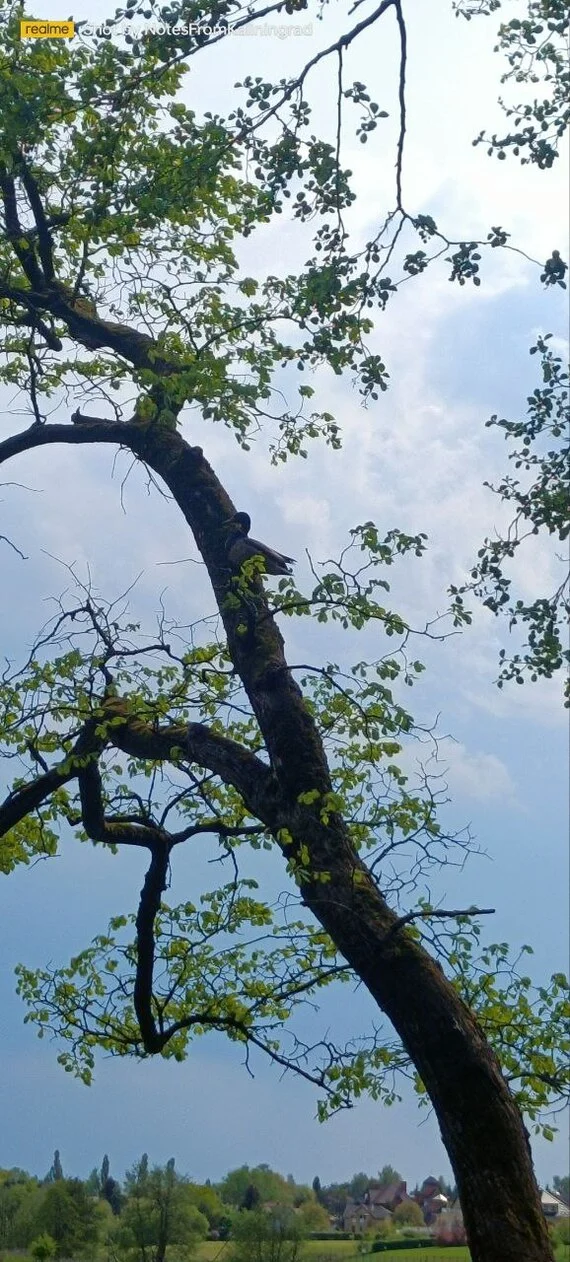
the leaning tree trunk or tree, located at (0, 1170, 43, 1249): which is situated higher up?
the leaning tree trunk

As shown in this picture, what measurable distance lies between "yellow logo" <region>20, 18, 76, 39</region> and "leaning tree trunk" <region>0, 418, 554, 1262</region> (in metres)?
2.89

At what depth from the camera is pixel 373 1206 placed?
6.07m

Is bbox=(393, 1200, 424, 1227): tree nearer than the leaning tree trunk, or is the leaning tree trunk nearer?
the leaning tree trunk

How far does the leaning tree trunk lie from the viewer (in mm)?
3779

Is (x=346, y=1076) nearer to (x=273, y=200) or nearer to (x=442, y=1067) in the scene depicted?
(x=442, y=1067)

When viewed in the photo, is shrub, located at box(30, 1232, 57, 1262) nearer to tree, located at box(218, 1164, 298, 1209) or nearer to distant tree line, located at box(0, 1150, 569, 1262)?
distant tree line, located at box(0, 1150, 569, 1262)

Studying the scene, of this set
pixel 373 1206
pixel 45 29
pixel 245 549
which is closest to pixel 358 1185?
pixel 373 1206

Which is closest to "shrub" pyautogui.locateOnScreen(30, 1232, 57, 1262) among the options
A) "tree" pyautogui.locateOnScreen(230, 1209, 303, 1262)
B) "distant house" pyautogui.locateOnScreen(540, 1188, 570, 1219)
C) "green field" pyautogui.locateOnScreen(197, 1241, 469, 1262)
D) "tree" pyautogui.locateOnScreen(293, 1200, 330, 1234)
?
"green field" pyautogui.locateOnScreen(197, 1241, 469, 1262)

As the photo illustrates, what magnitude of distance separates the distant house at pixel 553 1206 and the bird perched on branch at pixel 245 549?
287cm

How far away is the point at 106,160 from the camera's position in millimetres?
5305

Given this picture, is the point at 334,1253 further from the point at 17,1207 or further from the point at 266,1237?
the point at 17,1207

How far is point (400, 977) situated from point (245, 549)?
2.11 metres

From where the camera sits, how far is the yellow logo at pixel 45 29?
19.6 feet

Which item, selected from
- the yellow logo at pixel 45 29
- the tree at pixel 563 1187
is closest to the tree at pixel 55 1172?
the tree at pixel 563 1187
